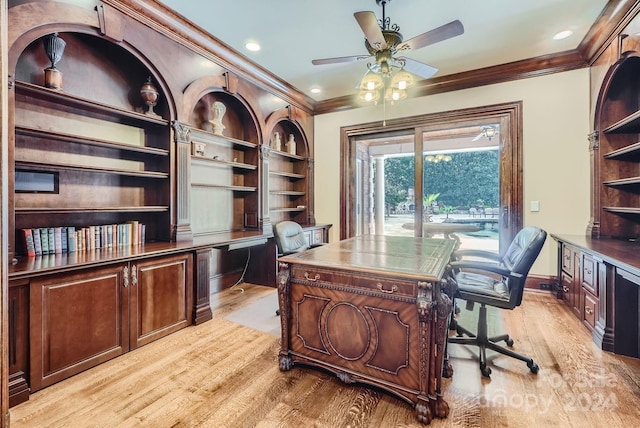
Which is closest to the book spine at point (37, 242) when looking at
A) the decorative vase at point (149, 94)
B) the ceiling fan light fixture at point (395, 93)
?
the decorative vase at point (149, 94)

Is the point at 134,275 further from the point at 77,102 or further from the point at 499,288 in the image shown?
the point at 499,288

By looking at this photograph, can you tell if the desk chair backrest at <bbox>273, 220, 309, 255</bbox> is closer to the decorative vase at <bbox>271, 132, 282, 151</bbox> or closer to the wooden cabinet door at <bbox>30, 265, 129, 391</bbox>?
the wooden cabinet door at <bbox>30, 265, 129, 391</bbox>

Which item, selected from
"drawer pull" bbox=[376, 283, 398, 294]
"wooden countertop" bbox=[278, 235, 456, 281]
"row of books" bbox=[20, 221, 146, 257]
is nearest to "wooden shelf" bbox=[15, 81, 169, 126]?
"row of books" bbox=[20, 221, 146, 257]

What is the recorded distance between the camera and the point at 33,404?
181 centimetres

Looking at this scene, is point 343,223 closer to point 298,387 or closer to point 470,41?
point 470,41

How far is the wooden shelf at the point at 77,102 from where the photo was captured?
7.19 ft

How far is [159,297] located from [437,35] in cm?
315

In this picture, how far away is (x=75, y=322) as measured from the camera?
2098 millimetres

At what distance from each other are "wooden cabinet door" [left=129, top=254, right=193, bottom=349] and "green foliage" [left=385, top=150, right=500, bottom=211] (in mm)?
3563

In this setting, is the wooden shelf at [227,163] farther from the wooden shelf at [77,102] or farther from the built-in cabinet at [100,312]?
the built-in cabinet at [100,312]

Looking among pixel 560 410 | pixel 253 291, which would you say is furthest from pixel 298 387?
pixel 253 291

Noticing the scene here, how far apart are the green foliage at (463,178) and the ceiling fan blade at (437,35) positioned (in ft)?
8.08

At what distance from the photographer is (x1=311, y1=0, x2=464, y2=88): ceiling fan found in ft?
7.21

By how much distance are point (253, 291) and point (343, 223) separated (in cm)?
203
